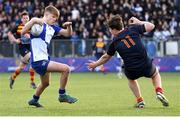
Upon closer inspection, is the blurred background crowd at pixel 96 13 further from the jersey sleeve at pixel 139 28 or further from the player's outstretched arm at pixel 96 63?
the jersey sleeve at pixel 139 28

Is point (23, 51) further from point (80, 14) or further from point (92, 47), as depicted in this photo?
point (80, 14)

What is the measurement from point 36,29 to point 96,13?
2554 cm

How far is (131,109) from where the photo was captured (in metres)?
13.5

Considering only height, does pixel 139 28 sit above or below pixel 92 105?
above

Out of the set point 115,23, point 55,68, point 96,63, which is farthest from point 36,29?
point 115,23

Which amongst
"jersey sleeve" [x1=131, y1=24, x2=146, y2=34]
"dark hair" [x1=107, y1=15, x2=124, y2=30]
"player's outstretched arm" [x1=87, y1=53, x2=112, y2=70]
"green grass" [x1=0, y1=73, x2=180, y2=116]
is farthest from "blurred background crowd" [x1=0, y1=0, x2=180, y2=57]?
"dark hair" [x1=107, y1=15, x2=124, y2=30]

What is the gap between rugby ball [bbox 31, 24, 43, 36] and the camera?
1380 cm

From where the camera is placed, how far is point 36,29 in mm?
13812

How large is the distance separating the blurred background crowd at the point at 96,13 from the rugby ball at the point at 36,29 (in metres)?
23.0

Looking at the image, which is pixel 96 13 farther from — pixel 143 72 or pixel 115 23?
pixel 115 23

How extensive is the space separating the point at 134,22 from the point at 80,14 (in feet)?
83.8

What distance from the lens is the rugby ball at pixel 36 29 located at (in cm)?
1380

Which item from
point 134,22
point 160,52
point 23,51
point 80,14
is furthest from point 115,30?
point 80,14

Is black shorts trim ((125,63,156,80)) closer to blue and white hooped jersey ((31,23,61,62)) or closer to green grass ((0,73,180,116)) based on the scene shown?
green grass ((0,73,180,116))
